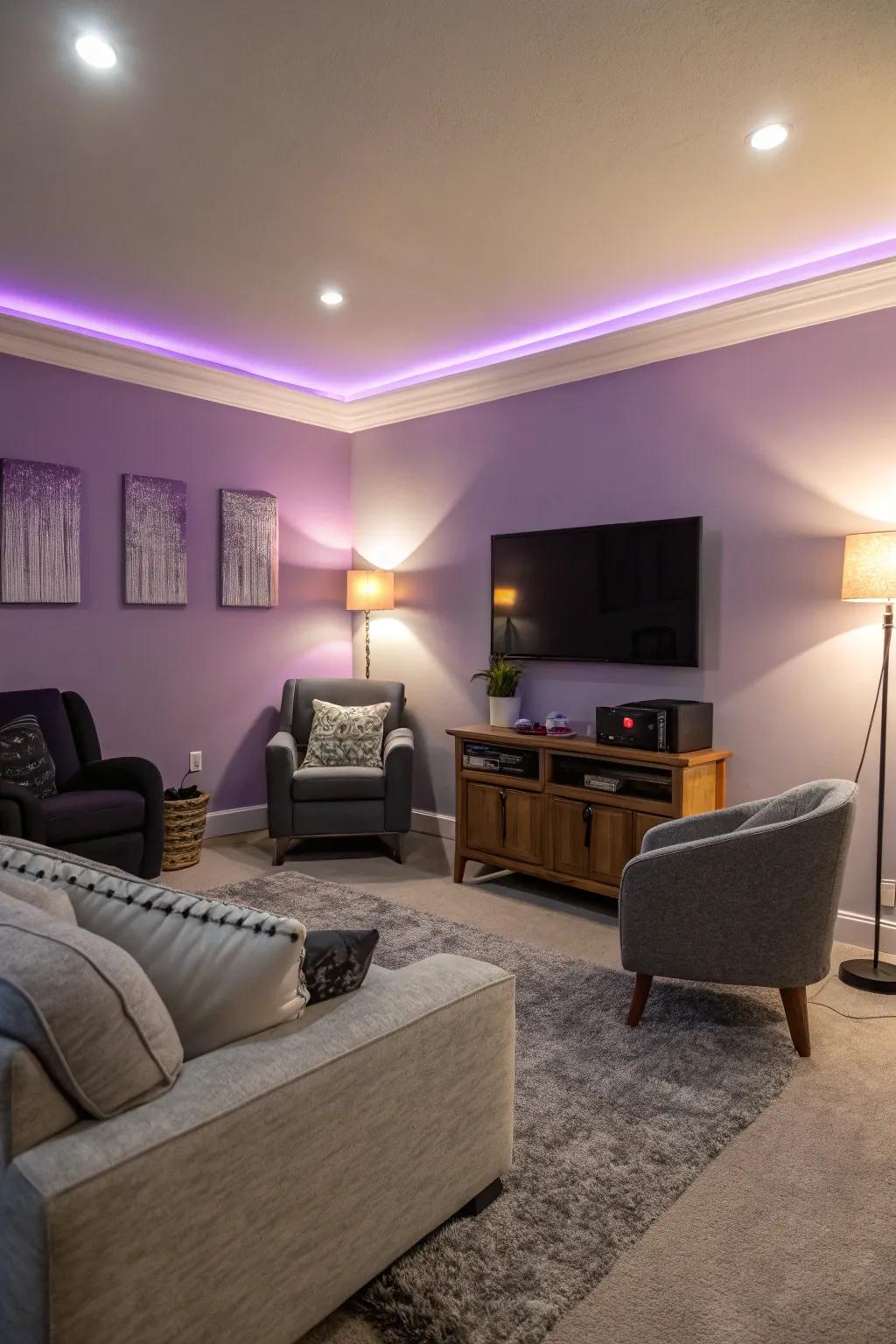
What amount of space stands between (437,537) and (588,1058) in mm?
3360

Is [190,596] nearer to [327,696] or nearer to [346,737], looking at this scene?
[327,696]

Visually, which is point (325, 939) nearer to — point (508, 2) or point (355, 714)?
point (508, 2)

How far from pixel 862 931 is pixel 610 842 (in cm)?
105

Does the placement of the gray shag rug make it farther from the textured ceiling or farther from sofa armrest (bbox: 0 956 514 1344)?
the textured ceiling

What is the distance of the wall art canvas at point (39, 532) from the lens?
14.1ft

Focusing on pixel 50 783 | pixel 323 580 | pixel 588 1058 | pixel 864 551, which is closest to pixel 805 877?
pixel 588 1058

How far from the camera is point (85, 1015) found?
1.19 metres

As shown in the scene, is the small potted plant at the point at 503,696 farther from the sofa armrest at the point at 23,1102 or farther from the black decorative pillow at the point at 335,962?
the sofa armrest at the point at 23,1102

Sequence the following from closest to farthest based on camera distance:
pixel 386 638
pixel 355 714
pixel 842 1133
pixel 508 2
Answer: pixel 508 2
pixel 842 1133
pixel 355 714
pixel 386 638

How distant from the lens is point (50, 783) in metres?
4.07

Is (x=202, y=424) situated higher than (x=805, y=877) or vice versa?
(x=202, y=424)

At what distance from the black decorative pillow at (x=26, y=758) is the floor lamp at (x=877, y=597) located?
11.1 feet

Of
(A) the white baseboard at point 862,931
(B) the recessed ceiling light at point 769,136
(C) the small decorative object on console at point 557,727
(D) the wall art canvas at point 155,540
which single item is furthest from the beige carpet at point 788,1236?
(D) the wall art canvas at point 155,540

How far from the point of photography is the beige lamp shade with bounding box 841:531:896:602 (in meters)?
3.18
